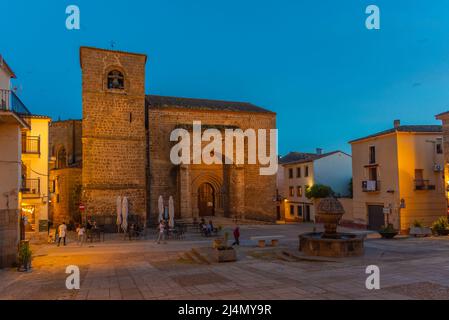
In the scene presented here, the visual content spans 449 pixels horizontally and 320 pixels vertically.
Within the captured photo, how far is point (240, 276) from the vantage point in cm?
1144

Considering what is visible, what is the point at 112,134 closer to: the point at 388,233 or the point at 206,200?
the point at 206,200

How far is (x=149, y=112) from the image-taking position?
3148 centimetres

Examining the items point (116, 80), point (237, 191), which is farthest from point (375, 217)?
point (116, 80)

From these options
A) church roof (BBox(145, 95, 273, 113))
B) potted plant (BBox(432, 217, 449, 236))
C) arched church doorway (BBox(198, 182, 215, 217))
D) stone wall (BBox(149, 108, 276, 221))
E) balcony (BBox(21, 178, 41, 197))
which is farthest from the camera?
arched church doorway (BBox(198, 182, 215, 217))

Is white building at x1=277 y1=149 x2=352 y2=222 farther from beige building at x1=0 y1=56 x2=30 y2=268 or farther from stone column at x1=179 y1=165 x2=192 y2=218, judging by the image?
beige building at x1=0 y1=56 x2=30 y2=268

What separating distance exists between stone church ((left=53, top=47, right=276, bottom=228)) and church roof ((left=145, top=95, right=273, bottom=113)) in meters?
0.11

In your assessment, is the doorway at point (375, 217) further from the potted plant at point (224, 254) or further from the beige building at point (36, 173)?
the beige building at point (36, 173)

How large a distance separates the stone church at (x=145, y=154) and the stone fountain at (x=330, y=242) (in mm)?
16963

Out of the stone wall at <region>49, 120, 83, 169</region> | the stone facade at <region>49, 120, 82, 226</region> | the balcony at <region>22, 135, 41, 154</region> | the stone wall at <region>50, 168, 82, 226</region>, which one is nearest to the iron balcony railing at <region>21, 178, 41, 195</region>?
the balcony at <region>22, 135, 41, 154</region>

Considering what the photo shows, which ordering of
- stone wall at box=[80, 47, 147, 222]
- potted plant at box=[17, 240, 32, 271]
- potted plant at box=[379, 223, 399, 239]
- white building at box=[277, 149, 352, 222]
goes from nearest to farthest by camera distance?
potted plant at box=[17, 240, 32, 271] < potted plant at box=[379, 223, 399, 239] < stone wall at box=[80, 47, 147, 222] < white building at box=[277, 149, 352, 222]

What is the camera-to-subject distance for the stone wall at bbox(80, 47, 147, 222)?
92.4ft

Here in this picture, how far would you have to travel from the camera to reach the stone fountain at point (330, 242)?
13867mm
